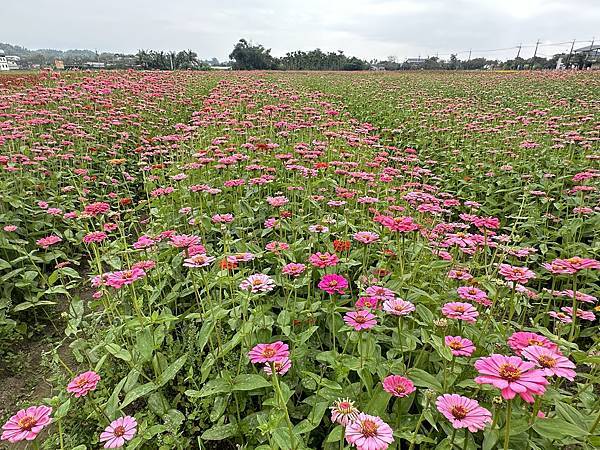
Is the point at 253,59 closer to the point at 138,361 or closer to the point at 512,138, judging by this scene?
the point at 512,138

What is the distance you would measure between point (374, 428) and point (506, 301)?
1381mm

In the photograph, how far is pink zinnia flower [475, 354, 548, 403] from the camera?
85cm

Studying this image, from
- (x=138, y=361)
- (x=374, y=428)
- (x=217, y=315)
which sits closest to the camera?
(x=374, y=428)

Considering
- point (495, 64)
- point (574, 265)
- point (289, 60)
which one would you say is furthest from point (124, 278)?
point (495, 64)

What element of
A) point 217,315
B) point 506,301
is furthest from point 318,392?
point 506,301

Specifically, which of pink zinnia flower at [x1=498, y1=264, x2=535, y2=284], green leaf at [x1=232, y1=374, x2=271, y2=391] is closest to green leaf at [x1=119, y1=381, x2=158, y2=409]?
green leaf at [x1=232, y1=374, x2=271, y2=391]

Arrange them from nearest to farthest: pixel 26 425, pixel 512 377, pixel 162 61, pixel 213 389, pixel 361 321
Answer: pixel 512 377
pixel 26 425
pixel 361 321
pixel 213 389
pixel 162 61

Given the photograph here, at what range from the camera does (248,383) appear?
1534 mm

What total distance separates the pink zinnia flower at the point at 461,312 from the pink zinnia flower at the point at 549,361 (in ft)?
0.85

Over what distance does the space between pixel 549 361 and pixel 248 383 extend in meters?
1.04

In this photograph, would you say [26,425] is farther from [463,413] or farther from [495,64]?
[495,64]

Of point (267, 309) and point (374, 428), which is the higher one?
point (374, 428)

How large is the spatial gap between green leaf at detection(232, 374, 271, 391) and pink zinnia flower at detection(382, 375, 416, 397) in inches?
19.4

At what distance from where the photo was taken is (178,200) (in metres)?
3.37
